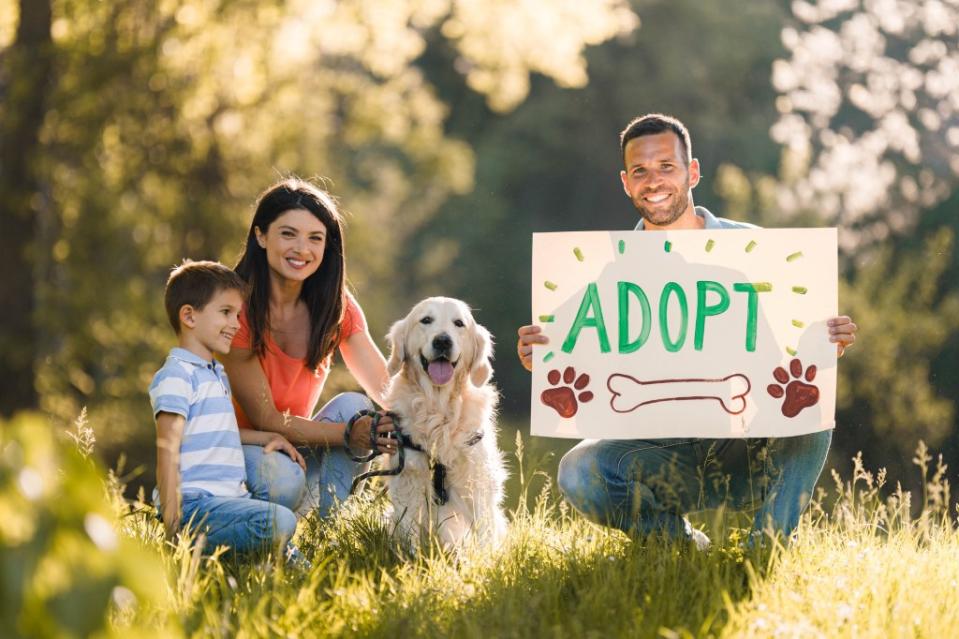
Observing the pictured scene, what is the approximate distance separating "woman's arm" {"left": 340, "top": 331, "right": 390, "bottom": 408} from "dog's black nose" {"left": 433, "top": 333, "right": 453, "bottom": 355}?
40 centimetres

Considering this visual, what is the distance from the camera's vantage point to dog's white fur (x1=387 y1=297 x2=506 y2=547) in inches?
157

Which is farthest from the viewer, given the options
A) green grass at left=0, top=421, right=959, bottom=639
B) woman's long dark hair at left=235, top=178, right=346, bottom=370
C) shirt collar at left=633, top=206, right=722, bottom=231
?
woman's long dark hair at left=235, top=178, right=346, bottom=370

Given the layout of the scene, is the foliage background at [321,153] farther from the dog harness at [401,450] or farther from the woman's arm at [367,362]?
the dog harness at [401,450]

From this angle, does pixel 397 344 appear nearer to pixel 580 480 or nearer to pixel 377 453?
pixel 377 453

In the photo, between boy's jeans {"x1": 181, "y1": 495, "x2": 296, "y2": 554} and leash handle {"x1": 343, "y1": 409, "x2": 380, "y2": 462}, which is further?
leash handle {"x1": 343, "y1": 409, "x2": 380, "y2": 462}

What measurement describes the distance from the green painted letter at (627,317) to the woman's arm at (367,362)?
1109mm

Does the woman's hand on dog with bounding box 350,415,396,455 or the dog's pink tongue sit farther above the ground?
the dog's pink tongue

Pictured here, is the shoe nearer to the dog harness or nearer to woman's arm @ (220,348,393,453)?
the dog harness

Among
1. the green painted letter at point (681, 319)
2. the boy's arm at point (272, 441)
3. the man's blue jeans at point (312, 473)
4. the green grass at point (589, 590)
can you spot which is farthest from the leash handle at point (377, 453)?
the green painted letter at point (681, 319)

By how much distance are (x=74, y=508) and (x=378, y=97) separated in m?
12.9

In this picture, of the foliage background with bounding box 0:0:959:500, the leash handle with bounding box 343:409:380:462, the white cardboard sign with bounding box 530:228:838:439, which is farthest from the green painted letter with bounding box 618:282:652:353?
the foliage background with bounding box 0:0:959:500

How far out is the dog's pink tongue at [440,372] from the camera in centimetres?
408

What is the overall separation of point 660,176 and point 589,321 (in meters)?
0.61

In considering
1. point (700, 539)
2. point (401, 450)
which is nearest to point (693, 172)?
point (700, 539)
